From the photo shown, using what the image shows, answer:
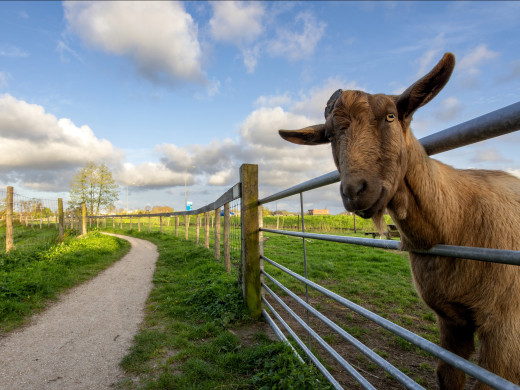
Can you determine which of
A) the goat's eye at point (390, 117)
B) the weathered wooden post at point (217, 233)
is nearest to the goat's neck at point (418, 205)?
the goat's eye at point (390, 117)

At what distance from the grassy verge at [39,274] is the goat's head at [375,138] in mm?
5332

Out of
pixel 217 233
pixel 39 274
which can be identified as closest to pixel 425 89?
pixel 217 233

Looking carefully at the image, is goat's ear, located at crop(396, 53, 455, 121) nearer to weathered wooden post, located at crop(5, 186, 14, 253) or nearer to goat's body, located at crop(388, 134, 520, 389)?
goat's body, located at crop(388, 134, 520, 389)

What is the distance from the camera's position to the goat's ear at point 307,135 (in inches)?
68.1

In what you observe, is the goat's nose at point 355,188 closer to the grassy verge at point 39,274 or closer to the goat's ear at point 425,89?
the goat's ear at point 425,89

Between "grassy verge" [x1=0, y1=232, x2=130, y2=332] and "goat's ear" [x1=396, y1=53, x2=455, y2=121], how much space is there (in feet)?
18.4

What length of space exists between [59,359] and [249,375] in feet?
7.41

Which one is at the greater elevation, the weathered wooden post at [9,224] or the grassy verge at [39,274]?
the weathered wooden post at [9,224]

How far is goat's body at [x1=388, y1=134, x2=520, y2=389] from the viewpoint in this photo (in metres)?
1.38

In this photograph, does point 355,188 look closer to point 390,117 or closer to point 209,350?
point 390,117

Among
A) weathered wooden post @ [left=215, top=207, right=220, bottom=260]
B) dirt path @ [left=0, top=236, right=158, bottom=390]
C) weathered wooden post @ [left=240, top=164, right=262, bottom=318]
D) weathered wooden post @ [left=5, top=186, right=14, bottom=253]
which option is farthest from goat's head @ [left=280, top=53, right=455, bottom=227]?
weathered wooden post @ [left=5, top=186, right=14, bottom=253]

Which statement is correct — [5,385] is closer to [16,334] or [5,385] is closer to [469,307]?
[16,334]

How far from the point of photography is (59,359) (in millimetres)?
3447

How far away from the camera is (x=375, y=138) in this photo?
1310mm
